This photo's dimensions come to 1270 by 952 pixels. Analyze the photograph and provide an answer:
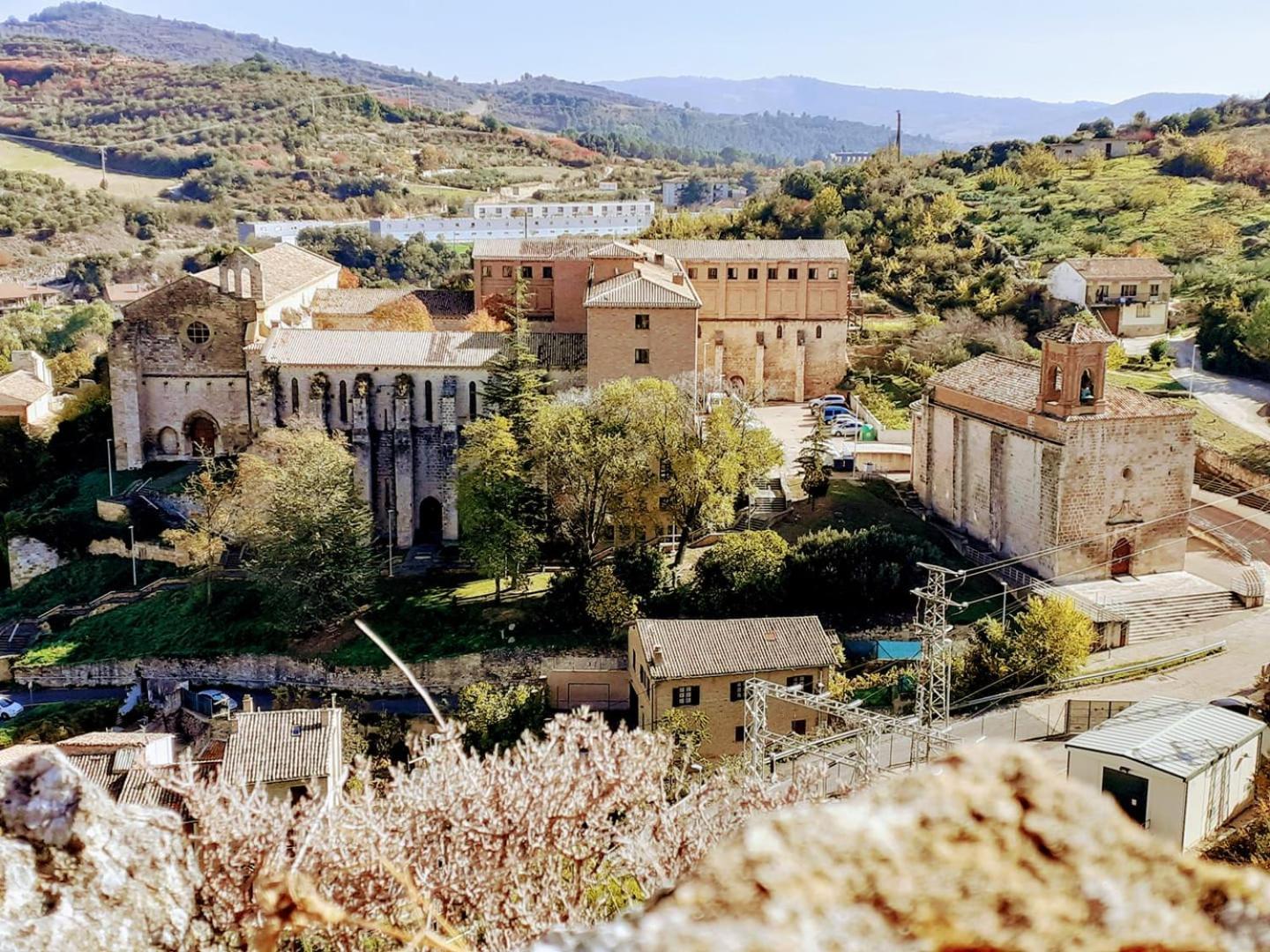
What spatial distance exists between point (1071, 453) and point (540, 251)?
2513 centimetres

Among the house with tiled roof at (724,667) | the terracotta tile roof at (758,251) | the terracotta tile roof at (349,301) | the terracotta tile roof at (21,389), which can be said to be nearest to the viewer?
the house with tiled roof at (724,667)

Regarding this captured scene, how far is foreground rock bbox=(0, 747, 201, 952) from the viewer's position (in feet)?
12.5

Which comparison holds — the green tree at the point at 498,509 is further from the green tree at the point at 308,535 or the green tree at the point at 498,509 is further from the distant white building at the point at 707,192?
the distant white building at the point at 707,192

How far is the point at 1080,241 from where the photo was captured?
67.9 meters

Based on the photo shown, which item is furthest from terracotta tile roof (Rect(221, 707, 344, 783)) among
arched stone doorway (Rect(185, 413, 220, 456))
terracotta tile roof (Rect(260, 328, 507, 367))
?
arched stone doorway (Rect(185, 413, 220, 456))

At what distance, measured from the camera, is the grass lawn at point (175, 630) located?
114ft

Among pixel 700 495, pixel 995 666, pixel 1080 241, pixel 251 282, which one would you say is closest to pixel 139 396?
pixel 251 282

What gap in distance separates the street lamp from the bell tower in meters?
27.0

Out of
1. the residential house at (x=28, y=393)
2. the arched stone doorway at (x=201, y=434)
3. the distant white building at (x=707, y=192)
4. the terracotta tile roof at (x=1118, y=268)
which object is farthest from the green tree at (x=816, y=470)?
the distant white building at (x=707, y=192)

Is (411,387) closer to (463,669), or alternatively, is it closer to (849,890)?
(463,669)

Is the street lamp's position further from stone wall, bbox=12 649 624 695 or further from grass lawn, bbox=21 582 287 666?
stone wall, bbox=12 649 624 695

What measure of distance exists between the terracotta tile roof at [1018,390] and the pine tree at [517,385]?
12.2 metres

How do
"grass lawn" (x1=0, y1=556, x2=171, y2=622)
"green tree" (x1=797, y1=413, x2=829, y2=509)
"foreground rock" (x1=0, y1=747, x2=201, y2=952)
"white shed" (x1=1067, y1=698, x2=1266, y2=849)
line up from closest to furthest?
1. "foreground rock" (x1=0, y1=747, x2=201, y2=952)
2. "white shed" (x1=1067, y1=698, x2=1266, y2=849)
3. "green tree" (x1=797, y1=413, x2=829, y2=509)
4. "grass lawn" (x1=0, y1=556, x2=171, y2=622)

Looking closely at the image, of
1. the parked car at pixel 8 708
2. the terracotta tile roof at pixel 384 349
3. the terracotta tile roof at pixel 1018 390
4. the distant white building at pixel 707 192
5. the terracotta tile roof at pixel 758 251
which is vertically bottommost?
the parked car at pixel 8 708
